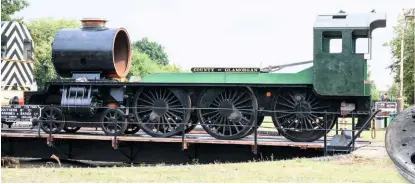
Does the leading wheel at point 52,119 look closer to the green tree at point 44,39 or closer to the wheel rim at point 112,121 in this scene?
the wheel rim at point 112,121

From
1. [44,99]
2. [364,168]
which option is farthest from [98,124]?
[364,168]

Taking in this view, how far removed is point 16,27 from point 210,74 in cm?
1134

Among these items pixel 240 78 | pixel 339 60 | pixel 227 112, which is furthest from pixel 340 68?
pixel 227 112

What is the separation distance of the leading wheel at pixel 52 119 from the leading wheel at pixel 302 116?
19.9 feet

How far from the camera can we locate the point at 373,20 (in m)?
16.9

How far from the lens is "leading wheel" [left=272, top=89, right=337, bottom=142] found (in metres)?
17.2

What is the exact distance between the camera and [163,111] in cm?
1834

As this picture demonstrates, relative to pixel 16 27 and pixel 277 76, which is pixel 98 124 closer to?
pixel 277 76

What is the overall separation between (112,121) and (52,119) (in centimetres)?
173

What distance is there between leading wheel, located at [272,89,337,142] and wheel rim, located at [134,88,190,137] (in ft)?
8.54

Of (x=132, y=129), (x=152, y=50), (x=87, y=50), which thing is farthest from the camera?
(x=152, y=50)

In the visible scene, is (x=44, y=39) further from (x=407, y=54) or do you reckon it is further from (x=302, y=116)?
(x=302, y=116)

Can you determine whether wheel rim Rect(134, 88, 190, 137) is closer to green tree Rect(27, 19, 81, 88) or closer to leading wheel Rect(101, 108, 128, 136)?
leading wheel Rect(101, 108, 128, 136)

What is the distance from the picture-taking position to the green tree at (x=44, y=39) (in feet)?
200
